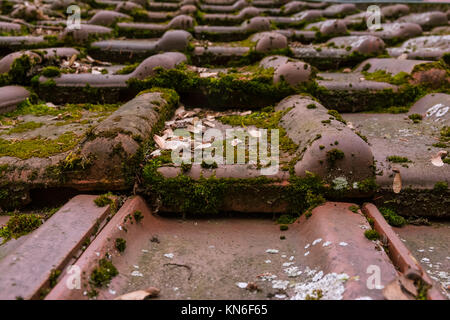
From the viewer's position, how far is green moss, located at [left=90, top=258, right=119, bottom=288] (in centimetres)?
121

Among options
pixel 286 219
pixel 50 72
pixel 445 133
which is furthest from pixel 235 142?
pixel 50 72

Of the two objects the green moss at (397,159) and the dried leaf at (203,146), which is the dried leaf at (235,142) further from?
the green moss at (397,159)

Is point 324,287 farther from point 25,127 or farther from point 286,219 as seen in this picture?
point 25,127

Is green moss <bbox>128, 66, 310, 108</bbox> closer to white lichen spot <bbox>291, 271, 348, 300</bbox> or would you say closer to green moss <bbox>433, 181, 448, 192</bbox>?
green moss <bbox>433, 181, 448, 192</bbox>

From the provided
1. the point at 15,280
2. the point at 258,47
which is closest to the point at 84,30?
the point at 258,47

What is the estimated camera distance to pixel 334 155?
1.68m

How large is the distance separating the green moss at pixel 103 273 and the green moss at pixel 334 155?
1.07 metres

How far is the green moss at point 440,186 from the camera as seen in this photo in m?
1.69

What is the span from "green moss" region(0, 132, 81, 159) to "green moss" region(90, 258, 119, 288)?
840 mm

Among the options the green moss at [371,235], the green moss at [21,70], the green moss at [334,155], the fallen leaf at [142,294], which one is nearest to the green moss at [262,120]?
the green moss at [334,155]

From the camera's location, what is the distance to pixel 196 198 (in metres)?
1.73

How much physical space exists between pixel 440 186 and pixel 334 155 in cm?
54
